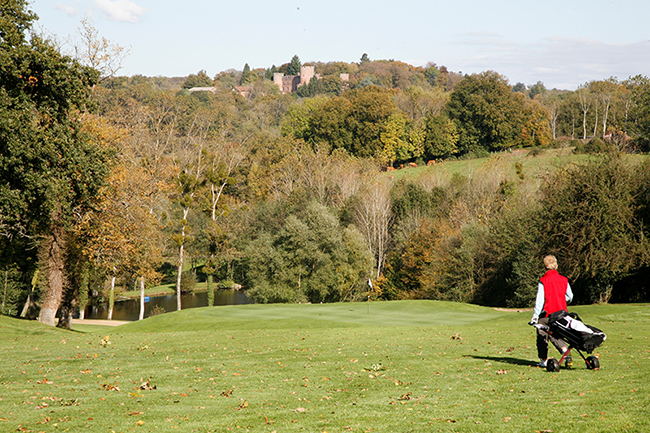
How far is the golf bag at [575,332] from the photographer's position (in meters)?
9.58

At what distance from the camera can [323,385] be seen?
9.65 m

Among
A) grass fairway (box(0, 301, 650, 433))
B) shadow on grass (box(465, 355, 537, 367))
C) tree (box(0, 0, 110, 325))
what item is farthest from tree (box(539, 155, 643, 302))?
tree (box(0, 0, 110, 325))

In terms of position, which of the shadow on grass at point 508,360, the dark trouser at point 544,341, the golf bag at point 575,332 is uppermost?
the golf bag at point 575,332

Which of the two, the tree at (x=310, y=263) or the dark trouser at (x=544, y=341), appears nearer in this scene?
the dark trouser at (x=544, y=341)

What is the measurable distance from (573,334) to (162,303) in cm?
6961

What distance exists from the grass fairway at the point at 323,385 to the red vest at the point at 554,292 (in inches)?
47.5

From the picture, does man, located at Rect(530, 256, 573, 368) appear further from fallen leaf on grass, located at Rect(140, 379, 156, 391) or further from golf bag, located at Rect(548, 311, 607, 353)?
fallen leaf on grass, located at Rect(140, 379, 156, 391)

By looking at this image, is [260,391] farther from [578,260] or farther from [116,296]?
[116,296]

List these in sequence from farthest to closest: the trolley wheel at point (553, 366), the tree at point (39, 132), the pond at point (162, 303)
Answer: the pond at point (162, 303)
the tree at point (39, 132)
the trolley wheel at point (553, 366)

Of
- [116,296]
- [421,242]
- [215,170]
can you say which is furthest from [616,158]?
[116,296]

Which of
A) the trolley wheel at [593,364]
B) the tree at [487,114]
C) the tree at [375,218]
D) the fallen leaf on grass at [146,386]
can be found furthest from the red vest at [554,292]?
the tree at [487,114]

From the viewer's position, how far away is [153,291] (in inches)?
3206

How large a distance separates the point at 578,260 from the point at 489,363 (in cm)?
2656

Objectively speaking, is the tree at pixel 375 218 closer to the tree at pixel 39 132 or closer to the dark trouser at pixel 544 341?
the tree at pixel 39 132
